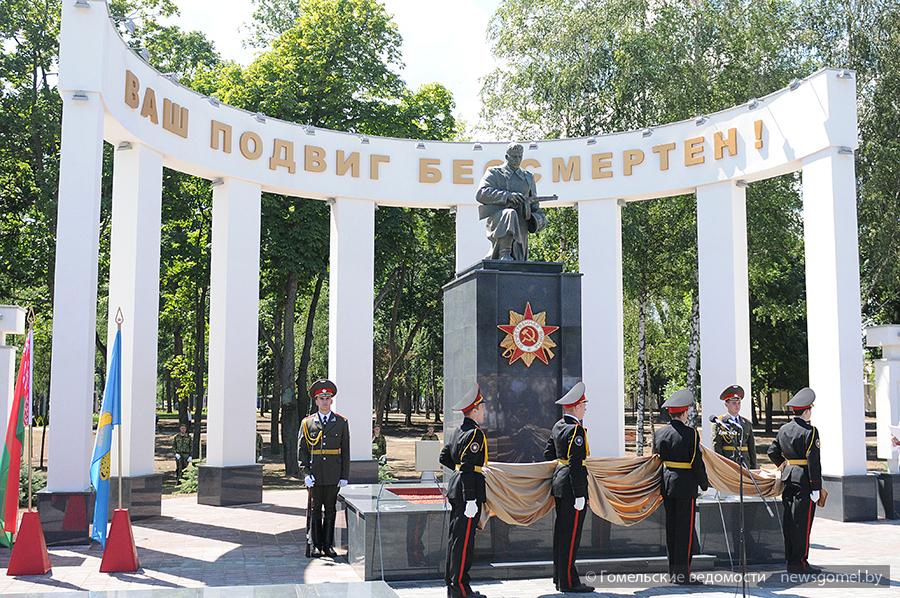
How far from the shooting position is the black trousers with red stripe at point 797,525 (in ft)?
28.3

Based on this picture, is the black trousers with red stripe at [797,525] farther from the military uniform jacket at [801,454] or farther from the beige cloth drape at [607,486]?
the beige cloth drape at [607,486]

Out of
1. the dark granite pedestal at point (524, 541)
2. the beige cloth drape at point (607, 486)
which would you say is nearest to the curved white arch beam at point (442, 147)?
the beige cloth drape at point (607, 486)

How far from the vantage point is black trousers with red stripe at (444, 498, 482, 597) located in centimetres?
749

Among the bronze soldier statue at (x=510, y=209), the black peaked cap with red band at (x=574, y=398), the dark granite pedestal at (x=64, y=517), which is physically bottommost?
the dark granite pedestal at (x=64, y=517)

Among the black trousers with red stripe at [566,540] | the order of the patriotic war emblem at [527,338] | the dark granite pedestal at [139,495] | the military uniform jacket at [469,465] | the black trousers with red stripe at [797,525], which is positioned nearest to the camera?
the military uniform jacket at [469,465]

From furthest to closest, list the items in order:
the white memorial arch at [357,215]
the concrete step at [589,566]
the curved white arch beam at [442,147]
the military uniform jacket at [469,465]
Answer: the curved white arch beam at [442,147] < the white memorial arch at [357,215] < the concrete step at [589,566] < the military uniform jacket at [469,465]

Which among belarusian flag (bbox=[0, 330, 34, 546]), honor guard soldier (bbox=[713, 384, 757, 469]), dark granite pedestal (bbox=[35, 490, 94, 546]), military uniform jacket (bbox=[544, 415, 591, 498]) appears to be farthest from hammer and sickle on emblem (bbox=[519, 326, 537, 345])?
dark granite pedestal (bbox=[35, 490, 94, 546])

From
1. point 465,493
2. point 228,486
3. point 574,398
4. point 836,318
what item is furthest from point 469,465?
point 228,486

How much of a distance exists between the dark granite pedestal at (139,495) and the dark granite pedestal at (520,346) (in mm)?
5254

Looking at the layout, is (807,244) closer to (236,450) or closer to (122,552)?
(236,450)

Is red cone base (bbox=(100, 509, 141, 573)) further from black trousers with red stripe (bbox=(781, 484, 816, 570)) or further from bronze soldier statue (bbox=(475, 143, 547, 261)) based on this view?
black trousers with red stripe (bbox=(781, 484, 816, 570))

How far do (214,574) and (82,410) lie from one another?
3175 millimetres

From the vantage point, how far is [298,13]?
2830 centimetres

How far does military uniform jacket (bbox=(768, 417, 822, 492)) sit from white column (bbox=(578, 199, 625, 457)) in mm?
6888
